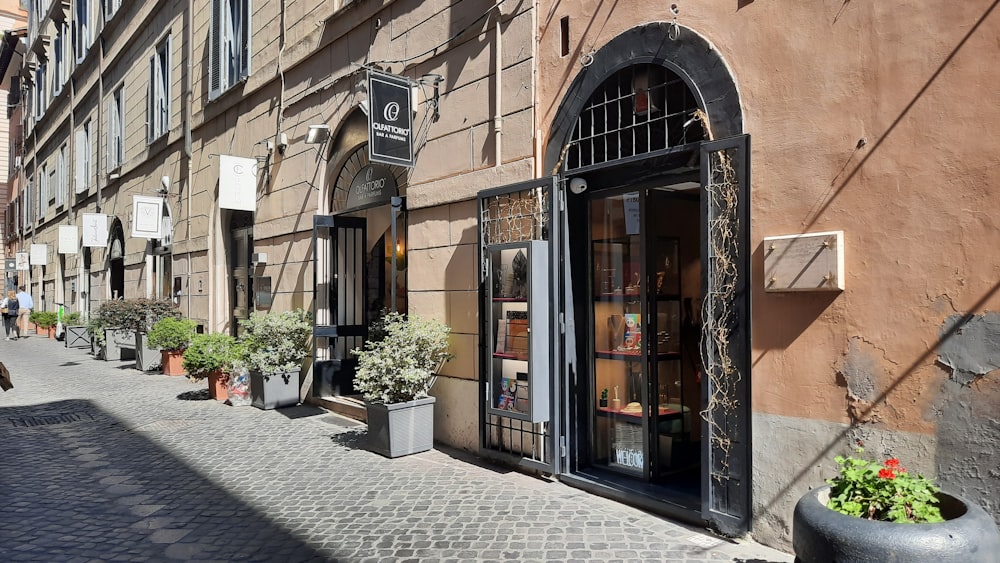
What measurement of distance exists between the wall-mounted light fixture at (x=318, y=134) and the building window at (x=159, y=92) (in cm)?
748

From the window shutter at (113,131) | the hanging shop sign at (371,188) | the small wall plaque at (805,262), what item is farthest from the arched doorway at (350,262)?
the window shutter at (113,131)

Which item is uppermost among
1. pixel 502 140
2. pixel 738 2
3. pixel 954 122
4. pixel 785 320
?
pixel 738 2

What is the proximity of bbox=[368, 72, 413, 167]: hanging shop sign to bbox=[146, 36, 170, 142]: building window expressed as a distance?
9.50m

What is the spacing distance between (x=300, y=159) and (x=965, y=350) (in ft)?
27.5

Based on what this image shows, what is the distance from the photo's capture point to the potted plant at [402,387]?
655cm

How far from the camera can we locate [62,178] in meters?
24.2

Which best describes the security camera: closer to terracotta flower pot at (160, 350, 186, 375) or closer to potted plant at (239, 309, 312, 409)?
potted plant at (239, 309, 312, 409)

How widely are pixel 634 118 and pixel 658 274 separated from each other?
50.8 inches

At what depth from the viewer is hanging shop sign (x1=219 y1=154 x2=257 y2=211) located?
10.3 m

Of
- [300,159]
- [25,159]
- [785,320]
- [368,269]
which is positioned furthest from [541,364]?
[25,159]

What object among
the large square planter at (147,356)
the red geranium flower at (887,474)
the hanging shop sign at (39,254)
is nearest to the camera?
the red geranium flower at (887,474)

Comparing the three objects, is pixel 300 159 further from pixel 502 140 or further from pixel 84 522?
pixel 84 522

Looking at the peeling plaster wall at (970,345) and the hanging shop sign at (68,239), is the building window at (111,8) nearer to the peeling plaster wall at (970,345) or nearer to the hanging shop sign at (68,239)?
the hanging shop sign at (68,239)

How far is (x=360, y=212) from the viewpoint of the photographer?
9273 mm
